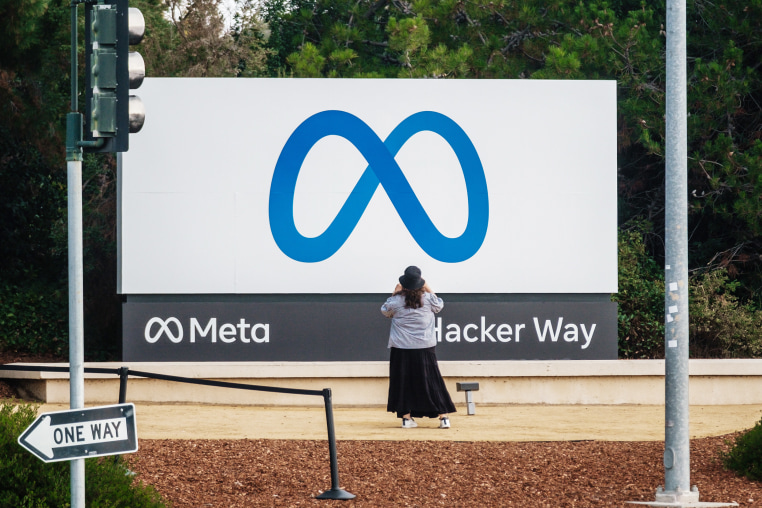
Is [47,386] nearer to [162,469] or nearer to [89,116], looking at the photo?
[162,469]

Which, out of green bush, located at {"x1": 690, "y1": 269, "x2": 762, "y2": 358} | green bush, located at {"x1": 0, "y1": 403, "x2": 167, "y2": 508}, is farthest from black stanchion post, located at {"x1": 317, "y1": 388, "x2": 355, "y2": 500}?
green bush, located at {"x1": 690, "y1": 269, "x2": 762, "y2": 358}

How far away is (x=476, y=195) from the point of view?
14414 millimetres

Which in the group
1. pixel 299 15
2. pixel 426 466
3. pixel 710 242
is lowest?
pixel 426 466

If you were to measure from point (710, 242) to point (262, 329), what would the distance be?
10349mm

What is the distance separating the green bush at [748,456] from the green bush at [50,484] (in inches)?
189

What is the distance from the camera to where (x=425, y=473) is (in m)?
8.89

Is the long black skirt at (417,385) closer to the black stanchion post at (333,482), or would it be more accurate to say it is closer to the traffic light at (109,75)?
the black stanchion post at (333,482)

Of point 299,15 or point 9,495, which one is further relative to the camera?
point 299,15

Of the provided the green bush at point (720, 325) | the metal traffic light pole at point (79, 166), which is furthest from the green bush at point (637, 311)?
the metal traffic light pole at point (79, 166)

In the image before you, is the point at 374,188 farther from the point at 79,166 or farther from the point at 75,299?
the point at 75,299

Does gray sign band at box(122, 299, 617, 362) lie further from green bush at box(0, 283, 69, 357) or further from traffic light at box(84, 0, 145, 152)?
traffic light at box(84, 0, 145, 152)

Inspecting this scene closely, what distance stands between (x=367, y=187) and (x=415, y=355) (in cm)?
329

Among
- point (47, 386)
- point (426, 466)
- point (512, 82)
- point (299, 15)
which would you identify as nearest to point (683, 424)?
point (426, 466)

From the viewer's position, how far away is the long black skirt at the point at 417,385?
1174 centimetres
